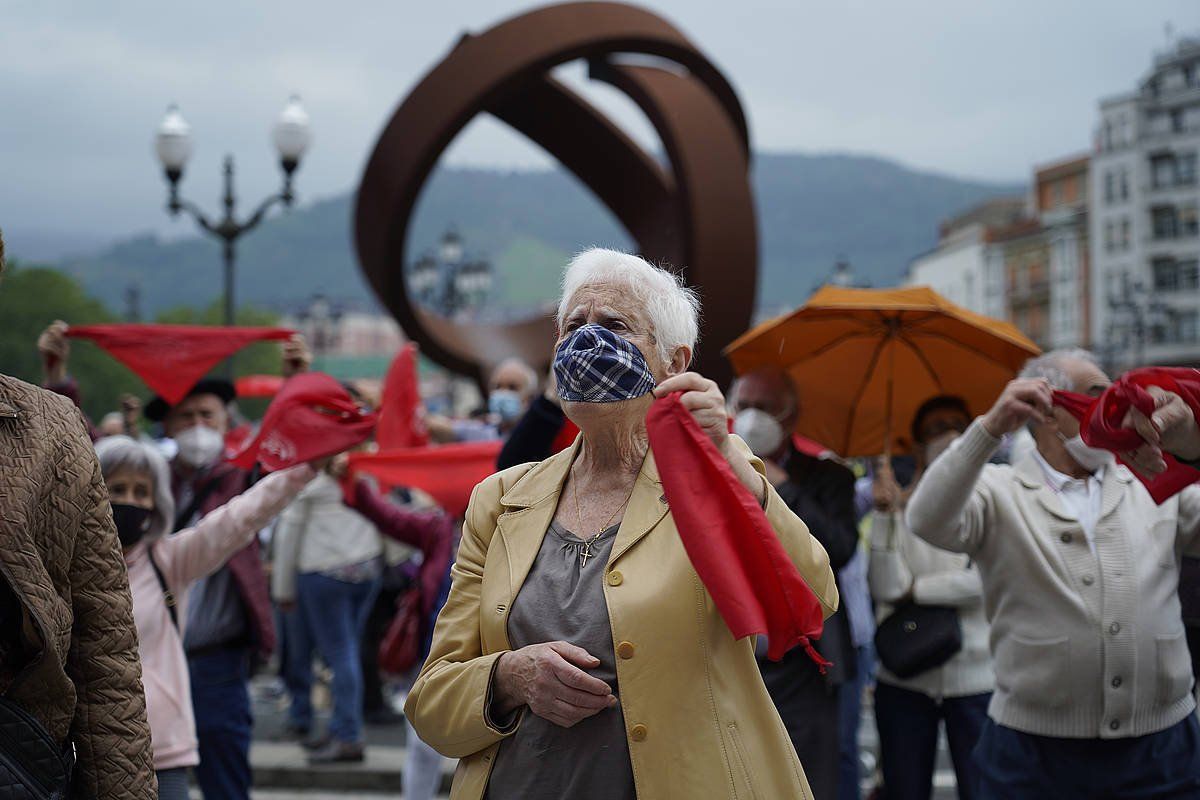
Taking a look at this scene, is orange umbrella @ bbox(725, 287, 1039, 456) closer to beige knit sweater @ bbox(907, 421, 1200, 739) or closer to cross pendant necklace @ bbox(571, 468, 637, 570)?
beige knit sweater @ bbox(907, 421, 1200, 739)

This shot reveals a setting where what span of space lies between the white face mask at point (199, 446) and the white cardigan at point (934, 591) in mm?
2800

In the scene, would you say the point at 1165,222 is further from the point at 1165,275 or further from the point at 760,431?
the point at 760,431

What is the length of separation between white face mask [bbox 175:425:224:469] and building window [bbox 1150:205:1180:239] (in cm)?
8223

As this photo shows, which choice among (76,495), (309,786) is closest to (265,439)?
(76,495)

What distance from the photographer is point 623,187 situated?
18.7m

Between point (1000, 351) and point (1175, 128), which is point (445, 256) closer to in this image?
point (1000, 351)

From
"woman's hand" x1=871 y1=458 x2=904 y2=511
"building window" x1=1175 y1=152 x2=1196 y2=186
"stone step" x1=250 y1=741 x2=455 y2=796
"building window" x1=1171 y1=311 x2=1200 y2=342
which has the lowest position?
"stone step" x1=250 y1=741 x2=455 y2=796

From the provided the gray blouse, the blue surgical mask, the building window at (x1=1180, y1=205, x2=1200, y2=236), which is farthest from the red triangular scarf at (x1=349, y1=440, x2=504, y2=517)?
the building window at (x1=1180, y1=205, x2=1200, y2=236)

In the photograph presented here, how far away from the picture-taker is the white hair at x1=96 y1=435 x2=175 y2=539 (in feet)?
14.4

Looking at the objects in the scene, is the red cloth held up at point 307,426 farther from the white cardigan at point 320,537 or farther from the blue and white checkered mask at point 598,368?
the white cardigan at point 320,537

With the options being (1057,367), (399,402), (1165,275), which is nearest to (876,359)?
(1057,367)

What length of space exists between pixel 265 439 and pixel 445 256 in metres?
21.2

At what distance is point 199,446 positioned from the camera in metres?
5.80

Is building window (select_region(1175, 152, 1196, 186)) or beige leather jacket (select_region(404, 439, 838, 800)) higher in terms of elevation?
building window (select_region(1175, 152, 1196, 186))
